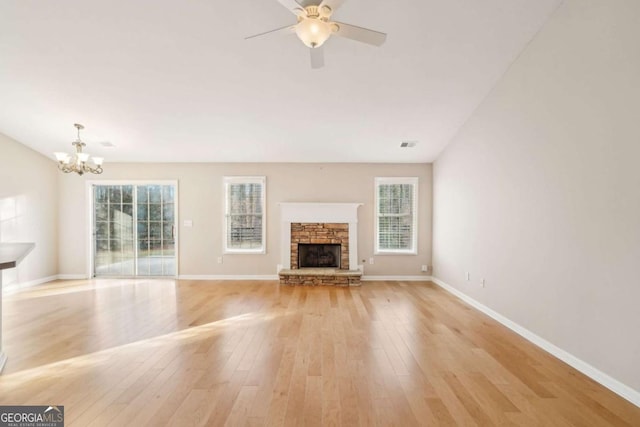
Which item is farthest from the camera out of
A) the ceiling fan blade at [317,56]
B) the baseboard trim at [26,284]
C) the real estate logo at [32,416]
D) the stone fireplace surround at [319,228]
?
the stone fireplace surround at [319,228]

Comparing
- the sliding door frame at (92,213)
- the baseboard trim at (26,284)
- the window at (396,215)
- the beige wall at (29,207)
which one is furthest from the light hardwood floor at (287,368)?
the window at (396,215)

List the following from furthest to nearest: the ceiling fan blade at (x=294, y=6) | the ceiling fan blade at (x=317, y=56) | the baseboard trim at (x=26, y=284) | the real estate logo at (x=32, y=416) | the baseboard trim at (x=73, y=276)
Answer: the baseboard trim at (x=73, y=276) < the baseboard trim at (x=26, y=284) < the ceiling fan blade at (x=317, y=56) < the ceiling fan blade at (x=294, y=6) < the real estate logo at (x=32, y=416)

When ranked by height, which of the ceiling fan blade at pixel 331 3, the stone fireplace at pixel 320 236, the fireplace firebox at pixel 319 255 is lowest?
the fireplace firebox at pixel 319 255

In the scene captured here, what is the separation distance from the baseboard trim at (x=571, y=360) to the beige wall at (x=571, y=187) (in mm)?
55

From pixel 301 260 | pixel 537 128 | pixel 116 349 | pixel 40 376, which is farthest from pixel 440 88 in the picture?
pixel 40 376

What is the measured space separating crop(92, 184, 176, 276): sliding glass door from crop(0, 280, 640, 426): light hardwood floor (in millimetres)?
1925

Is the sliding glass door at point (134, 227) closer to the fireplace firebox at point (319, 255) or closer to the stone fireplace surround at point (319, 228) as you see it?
the stone fireplace surround at point (319, 228)

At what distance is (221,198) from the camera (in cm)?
654

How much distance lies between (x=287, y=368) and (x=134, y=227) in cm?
533

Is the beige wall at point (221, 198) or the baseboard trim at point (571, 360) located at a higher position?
the beige wall at point (221, 198)

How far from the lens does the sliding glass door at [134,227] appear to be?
6.59 meters

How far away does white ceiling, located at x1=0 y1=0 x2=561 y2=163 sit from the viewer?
3.11 m

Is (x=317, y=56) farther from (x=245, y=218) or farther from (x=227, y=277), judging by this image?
(x=227, y=277)

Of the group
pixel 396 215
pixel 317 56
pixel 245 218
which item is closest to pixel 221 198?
pixel 245 218
